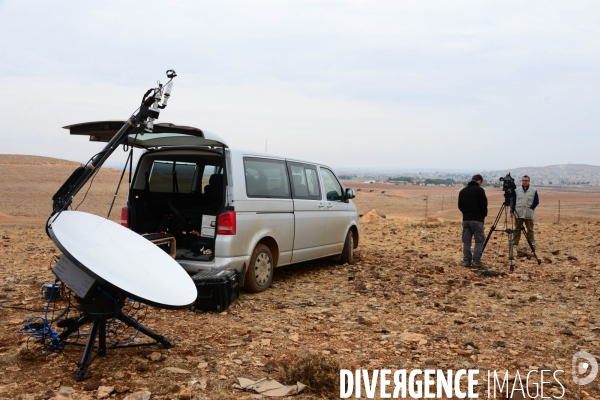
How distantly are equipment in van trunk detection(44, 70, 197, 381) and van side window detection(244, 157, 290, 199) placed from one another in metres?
2.28

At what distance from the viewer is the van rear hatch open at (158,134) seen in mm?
5836

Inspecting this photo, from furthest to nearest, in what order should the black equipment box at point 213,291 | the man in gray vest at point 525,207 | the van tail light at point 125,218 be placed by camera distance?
the man in gray vest at point 525,207
the van tail light at point 125,218
the black equipment box at point 213,291

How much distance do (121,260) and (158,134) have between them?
9.14 feet

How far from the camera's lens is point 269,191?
7.31 meters

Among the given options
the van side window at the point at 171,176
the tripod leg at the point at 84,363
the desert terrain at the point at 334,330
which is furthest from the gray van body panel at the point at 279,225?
the tripod leg at the point at 84,363

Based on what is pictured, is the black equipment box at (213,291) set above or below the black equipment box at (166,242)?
below

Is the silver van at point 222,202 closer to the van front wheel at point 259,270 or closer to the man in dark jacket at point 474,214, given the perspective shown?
the van front wheel at point 259,270

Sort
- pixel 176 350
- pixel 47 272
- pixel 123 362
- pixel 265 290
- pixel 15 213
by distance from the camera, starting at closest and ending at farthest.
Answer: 1. pixel 123 362
2. pixel 176 350
3. pixel 265 290
4. pixel 47 272
5. pixel 15 213

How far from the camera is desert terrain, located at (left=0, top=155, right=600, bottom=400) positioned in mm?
4066

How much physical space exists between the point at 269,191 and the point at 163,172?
1.52m

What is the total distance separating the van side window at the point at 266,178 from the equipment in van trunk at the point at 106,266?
2278 mm

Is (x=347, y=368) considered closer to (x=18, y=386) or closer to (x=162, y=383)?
(x=162, y=383)

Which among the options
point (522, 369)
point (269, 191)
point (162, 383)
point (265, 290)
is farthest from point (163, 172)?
point (522, 369)

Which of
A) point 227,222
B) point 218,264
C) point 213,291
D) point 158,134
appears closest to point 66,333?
point 213,291
